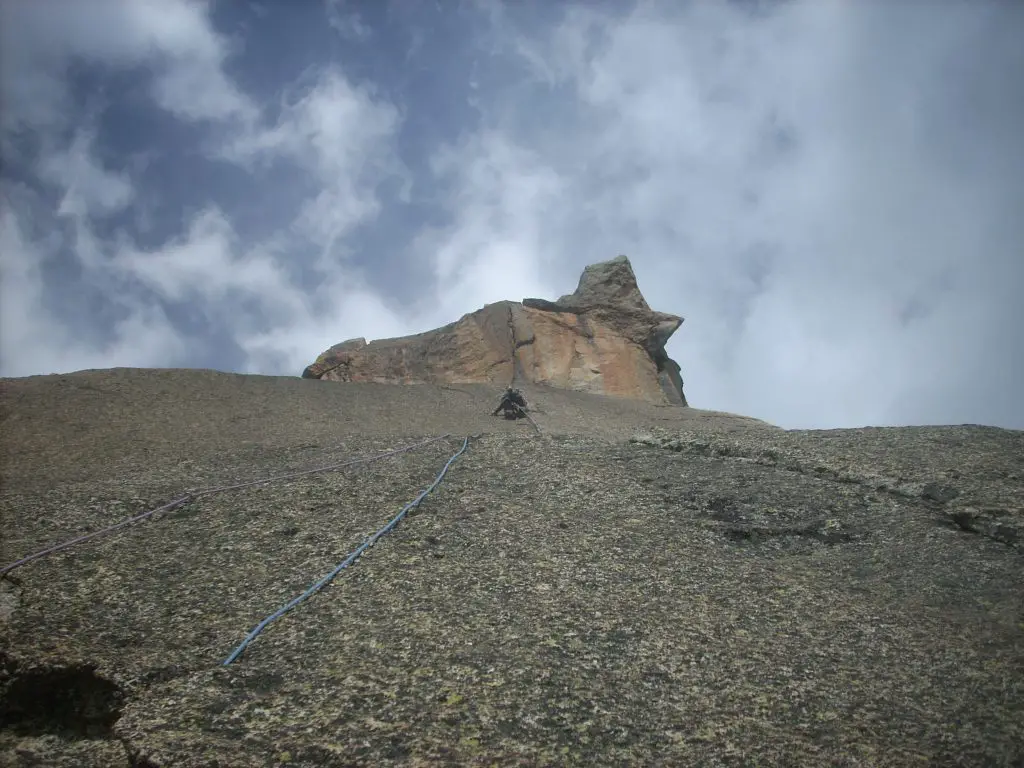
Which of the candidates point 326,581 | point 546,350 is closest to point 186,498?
point 326,581

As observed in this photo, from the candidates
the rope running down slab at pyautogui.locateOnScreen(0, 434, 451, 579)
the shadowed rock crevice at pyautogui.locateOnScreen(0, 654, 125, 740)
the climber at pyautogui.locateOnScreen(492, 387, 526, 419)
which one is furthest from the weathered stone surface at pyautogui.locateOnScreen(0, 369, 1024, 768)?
the climber at pyautogui.locateOnScreen(492, 387, 526, 419)

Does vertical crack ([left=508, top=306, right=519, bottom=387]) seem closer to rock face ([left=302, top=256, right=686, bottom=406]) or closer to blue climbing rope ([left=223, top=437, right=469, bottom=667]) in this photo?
rock face ([left=302, top=256, right=686, bottom=406])

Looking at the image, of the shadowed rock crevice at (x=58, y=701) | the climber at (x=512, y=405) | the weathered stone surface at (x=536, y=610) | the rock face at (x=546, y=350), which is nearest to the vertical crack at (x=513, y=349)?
the rock face at (x=546, y=350)

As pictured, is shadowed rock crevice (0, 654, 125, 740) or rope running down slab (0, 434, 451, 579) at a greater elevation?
rope running down slab (0, 434, 451, 579)

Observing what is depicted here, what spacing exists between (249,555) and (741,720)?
5.39 metres

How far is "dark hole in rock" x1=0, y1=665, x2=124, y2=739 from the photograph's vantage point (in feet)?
17.3

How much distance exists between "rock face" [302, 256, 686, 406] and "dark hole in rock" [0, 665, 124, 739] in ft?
79.6

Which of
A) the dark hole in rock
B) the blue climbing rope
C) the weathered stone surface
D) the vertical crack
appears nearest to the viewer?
the weathered stone surface

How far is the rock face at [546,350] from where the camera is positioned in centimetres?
3077

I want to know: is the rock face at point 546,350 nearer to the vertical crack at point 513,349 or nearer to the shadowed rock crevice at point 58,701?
the vertical crack at point 513,349

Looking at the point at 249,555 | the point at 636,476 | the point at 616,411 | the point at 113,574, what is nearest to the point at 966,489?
the point at 636,476

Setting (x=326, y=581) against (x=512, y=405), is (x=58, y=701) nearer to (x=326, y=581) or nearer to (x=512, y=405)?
(x=326, y=581)

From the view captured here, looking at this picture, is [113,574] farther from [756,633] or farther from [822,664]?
[822,664]

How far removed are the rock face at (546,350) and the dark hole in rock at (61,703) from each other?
2427cm
